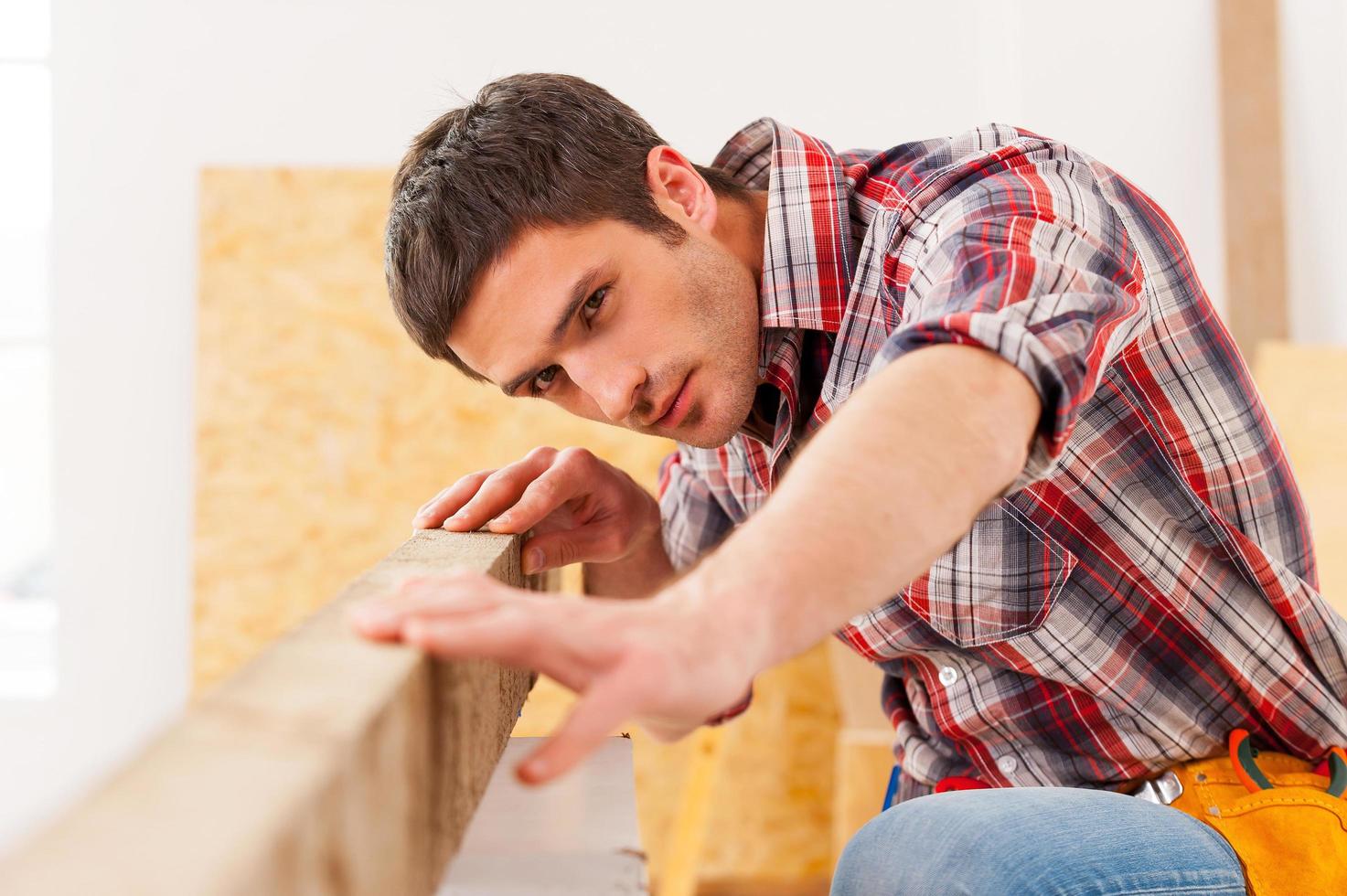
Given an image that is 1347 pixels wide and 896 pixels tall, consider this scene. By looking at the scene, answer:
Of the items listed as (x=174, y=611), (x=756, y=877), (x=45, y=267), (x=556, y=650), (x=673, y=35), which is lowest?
(x=756, y=877)

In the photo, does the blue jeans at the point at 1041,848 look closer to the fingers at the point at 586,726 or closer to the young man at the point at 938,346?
the young man at the point at 938,346

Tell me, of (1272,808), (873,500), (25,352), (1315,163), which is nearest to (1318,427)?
(1315,163)

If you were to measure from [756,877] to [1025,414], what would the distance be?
2.29 m

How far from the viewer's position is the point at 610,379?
1001 millimetres

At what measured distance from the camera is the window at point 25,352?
2537 mm

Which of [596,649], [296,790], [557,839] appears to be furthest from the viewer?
[557,839]

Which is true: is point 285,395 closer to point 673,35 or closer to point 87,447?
point 87,447

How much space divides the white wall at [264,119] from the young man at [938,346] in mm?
1469

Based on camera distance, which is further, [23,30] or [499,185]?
[23,30]

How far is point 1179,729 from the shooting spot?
3.27 feet

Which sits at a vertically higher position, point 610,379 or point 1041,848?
point 610,379

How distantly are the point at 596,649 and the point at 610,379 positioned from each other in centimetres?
59

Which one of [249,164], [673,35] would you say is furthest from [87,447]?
[673,35]

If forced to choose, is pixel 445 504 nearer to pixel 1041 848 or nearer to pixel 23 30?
pixel 1041 848
